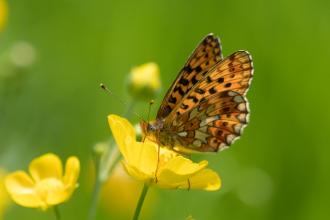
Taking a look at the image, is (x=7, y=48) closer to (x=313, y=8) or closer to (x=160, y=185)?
(x=313, y=8)

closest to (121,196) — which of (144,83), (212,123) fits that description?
(144,83)

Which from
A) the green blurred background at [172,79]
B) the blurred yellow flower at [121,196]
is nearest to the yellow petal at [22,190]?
the green blurred background at [172,79]

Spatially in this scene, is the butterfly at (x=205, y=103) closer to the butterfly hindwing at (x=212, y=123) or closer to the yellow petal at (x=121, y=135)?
the butterfly hindwing at (x=212, y=123)

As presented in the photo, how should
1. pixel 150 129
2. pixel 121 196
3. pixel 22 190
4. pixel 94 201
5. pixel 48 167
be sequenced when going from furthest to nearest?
pixel 121 196 < pixel 150 129 < pixel 48 167 < pixel 22 190 < pixel 94 201

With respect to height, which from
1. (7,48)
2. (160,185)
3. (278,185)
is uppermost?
(7,48)

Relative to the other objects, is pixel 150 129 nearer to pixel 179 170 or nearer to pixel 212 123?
pixel 212 123

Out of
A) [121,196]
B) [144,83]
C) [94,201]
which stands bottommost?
[121,196]

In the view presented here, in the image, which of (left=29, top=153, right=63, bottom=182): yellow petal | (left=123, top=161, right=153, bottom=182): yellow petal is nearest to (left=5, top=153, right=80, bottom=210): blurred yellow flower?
(left=29, top=153, right=63, bottom=182): yellow petal

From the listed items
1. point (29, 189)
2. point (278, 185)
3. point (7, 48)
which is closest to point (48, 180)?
point (29, 189)
